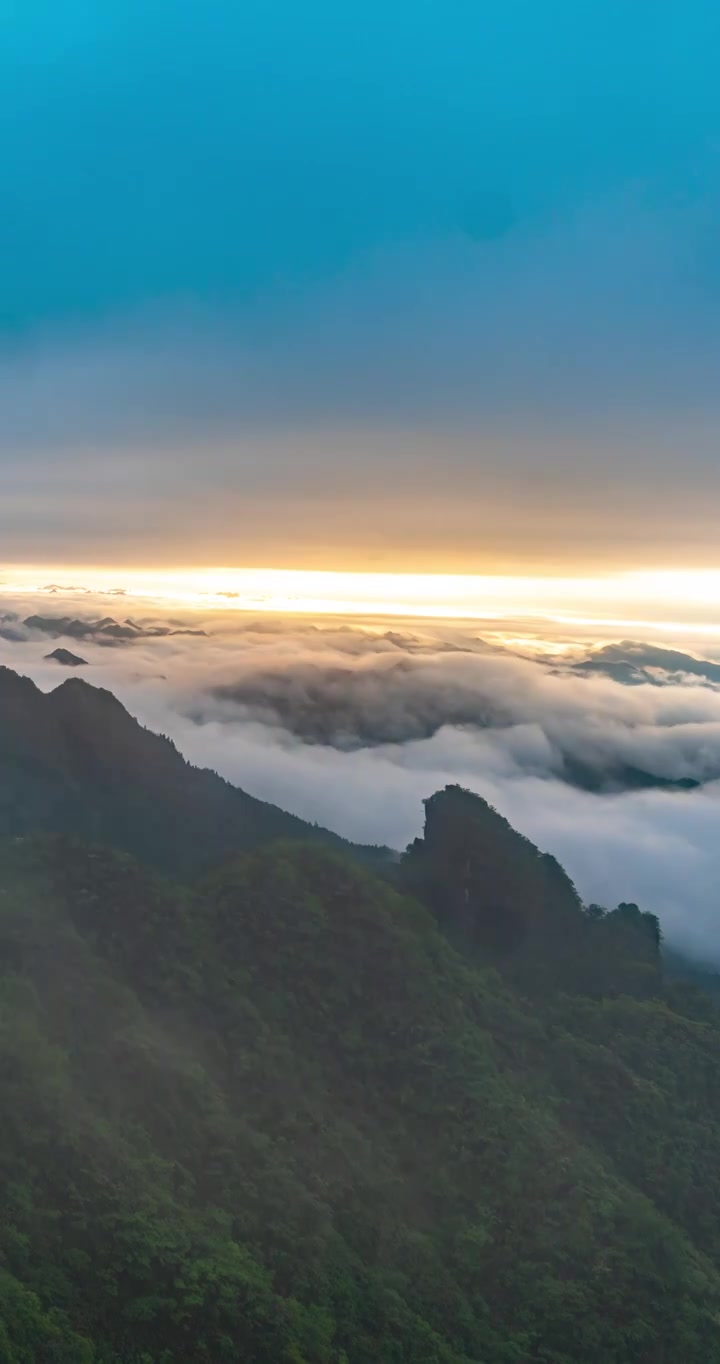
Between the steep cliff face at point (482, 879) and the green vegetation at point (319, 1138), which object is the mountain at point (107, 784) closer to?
the green vegetation at point (319, 1138)

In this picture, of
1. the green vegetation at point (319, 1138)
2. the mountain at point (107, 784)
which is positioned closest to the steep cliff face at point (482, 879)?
the green vegetation at point (319, 1138)

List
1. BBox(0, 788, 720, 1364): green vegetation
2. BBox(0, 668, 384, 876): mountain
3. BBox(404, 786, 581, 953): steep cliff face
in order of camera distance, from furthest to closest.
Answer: BBox(404, 786, 581, 953): steep cliff face < BBox(0, 668, 384, 876): mountain < BBox(0, 788, 720, 1364): green vegetation

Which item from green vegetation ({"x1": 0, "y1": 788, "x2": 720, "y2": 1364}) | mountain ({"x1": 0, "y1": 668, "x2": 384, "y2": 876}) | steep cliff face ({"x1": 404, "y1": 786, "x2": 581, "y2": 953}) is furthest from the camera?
steep cliff face ({"x1": 404, "y1": 786, "x2": 581, "y2": 953})

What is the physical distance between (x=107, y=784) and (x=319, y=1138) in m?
40.0

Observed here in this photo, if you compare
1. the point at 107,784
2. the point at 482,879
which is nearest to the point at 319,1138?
the point at 482,879

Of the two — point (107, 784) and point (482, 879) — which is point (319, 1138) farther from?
point (107, 784)

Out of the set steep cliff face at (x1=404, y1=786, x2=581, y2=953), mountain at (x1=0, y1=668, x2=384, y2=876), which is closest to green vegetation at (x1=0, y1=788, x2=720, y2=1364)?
steep cliff face at (x1=404, y1=786, x2=581, y2=953)

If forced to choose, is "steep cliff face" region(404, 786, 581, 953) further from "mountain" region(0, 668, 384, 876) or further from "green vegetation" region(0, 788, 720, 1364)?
"mountain" region(0, 668, 384, 876)

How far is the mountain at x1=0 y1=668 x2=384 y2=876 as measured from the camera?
74188 millimetres

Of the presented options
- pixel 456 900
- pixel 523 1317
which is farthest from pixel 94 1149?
pixel 456 900

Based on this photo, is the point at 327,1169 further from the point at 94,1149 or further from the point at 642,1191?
the point at 642,1191

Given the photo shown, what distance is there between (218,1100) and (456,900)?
39.0m

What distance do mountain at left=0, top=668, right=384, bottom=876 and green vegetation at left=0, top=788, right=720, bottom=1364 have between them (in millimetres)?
13420

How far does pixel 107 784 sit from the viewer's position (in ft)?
261
